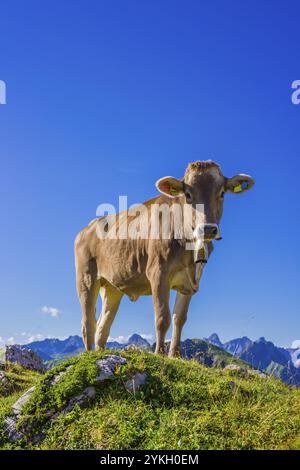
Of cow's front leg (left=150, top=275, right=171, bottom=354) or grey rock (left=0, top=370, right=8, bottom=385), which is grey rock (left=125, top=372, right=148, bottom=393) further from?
grey rock (left=0, top=370, right=8, bottom=385)

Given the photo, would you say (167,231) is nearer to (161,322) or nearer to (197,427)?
(161,322)

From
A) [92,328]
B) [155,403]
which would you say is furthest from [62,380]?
[92,328]

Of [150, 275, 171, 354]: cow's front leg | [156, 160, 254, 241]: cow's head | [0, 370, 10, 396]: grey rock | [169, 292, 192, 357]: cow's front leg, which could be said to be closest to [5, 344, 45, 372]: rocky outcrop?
[0, 370, 10, 396]: grey rock

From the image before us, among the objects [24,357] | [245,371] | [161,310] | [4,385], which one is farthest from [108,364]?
[24,357]

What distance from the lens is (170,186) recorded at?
525 inches

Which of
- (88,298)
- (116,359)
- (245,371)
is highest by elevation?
(88,298)

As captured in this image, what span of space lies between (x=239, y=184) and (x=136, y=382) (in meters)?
6.15

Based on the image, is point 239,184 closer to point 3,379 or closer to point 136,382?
point 136,382

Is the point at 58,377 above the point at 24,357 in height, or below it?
below

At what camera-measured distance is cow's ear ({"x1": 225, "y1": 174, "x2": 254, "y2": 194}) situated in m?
13.5

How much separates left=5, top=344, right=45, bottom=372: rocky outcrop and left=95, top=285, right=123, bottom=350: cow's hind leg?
21.1ft

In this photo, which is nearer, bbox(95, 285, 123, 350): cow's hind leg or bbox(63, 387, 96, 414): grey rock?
bbox(63, 387, 96, 414): grey rock

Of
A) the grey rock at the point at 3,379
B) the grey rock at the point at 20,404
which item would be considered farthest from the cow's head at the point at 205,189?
the grey rock at the point at 3,379

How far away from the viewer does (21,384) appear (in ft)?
55.9
